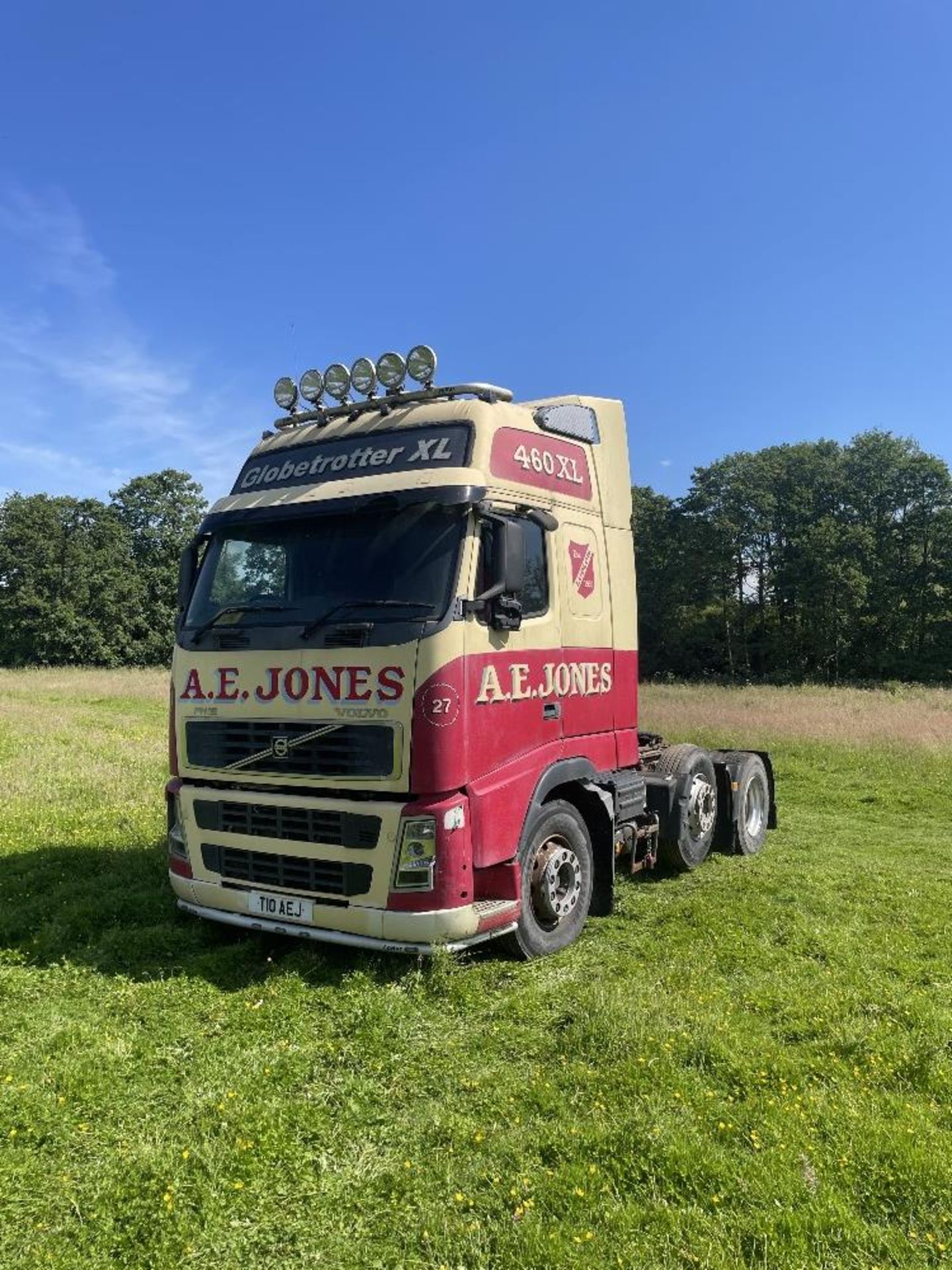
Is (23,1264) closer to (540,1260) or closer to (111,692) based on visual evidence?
(540,1260)

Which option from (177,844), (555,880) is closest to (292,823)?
(177,844)

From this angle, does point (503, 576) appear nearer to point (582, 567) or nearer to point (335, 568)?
point (335, 568)

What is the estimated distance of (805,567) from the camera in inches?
2008

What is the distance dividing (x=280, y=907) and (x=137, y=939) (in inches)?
53.9

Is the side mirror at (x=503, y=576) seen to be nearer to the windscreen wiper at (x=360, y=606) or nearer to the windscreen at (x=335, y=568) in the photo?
the windscreen at (x=335, y=568)

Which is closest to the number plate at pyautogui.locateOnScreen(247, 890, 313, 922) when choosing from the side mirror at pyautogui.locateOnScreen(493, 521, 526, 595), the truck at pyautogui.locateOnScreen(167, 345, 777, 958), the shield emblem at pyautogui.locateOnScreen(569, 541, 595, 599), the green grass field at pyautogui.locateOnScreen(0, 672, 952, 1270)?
the truck at pyautogui.locateOnScreen(167, 345, 777, 958)

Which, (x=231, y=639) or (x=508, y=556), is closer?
(x=508, y=556)

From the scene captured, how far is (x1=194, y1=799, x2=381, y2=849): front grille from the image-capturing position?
4.83 metres

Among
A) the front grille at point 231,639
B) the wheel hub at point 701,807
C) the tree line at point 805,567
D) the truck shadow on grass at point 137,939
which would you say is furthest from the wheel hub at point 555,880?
the tree line at point 805,567

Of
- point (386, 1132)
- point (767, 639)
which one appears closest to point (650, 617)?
point (767, 639)

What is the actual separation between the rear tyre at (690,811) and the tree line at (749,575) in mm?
43056

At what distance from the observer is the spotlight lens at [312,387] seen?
6527 millimetres

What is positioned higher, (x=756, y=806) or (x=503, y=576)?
(x=503, y=576)

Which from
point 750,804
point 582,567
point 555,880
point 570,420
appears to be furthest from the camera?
point 750,804
